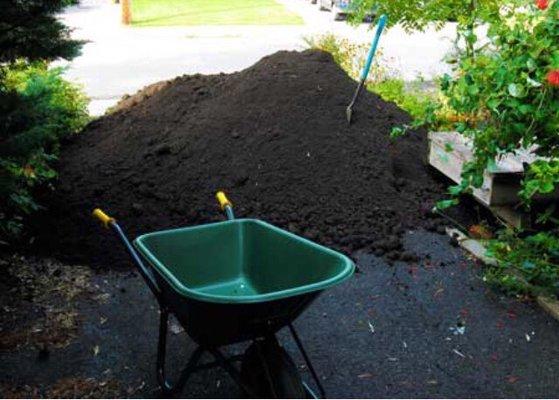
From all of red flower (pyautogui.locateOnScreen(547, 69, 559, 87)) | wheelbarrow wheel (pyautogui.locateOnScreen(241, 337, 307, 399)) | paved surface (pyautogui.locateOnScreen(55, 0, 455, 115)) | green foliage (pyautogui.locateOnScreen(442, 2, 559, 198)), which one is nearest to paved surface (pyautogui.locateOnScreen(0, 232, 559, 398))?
wheelbarrow wheel (pyautogui.locateOnScreen(241, 337, 307, 399))

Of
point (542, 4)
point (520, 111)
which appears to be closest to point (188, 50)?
point (542, 4)

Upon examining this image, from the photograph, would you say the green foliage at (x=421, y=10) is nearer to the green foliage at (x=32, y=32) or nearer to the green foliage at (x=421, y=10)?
the green foliage at (x=421, y=10)

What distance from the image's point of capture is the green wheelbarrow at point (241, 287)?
2.48 m

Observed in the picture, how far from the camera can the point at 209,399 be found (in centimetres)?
303

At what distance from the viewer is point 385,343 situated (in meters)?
3.46

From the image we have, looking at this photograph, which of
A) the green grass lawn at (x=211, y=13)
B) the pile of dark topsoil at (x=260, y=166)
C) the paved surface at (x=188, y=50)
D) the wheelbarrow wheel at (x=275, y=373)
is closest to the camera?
the wheelbarrow wheel at (x=275, y=373)

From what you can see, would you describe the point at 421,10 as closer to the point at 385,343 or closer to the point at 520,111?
the point at 520,111

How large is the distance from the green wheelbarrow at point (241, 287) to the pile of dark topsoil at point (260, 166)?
4.01 feet

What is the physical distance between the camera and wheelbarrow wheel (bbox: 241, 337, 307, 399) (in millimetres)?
2621

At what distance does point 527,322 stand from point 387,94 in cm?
389

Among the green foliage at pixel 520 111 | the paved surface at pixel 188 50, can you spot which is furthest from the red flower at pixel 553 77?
the paved surface at pixel 188 50

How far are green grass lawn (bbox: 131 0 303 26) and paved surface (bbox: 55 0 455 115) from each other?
0.78 m

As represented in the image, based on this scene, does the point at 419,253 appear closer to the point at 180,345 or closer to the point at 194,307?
the point at 180,345

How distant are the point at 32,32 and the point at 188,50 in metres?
10.2
